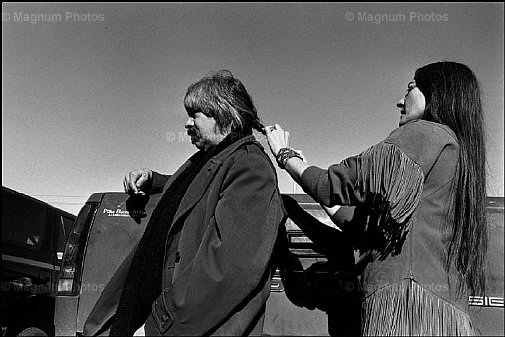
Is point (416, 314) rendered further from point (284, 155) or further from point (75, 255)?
point (75, 255)

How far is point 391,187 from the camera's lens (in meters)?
1.97

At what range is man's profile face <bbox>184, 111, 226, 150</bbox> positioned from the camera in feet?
7.57

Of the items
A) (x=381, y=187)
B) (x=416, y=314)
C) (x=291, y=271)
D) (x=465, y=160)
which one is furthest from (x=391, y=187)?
(x=291, y=271)

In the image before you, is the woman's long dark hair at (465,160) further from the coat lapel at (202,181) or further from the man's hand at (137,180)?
the man's hand at (137,180)

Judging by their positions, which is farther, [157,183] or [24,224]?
[24,224]

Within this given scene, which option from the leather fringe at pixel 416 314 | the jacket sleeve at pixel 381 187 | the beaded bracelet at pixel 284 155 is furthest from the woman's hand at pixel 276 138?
the leather fringe at pixel 416 314

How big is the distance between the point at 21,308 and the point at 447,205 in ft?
10.7

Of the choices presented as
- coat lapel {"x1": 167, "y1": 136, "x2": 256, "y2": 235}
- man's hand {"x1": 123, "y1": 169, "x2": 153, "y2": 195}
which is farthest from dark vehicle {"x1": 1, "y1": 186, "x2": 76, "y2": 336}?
coat lapel {"x1": 167, "y1": 136, "x2": 256, "y2": 235}

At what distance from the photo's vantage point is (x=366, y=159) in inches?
80.0

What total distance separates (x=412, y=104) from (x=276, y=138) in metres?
0.53

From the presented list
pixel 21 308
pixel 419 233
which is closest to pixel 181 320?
pixel 419 233

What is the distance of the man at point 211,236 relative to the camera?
1.92m

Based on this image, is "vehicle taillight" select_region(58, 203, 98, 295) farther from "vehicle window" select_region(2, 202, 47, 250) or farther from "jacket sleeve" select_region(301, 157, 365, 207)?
"vehicle window" select_region(2, 202, 47, 250)

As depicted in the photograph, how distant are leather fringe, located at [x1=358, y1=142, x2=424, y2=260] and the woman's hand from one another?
1.25 ft
